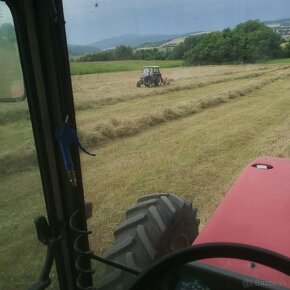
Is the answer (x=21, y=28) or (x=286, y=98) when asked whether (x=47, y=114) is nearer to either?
(x=21, y=28)

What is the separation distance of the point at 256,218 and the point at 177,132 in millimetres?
1463

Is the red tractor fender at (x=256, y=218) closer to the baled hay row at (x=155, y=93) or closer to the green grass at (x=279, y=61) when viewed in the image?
the green grass at (x=279, y=61)

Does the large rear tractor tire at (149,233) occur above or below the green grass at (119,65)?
below

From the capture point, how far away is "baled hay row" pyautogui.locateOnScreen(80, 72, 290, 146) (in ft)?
6.78

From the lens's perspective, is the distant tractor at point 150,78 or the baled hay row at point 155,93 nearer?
the baled hay row at point 155,93

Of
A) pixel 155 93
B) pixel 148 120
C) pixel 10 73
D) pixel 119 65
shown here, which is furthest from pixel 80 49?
pixel 148 120

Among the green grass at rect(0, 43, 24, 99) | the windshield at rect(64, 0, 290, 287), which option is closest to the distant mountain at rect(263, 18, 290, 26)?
the windshield at rect(64, 0, 290, 287)

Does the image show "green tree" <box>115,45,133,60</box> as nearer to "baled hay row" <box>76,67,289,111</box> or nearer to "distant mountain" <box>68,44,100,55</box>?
"distant mountain" <box>68,44,100,55</box>

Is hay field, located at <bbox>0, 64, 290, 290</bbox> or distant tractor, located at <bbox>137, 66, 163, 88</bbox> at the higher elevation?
distant tractor, located at <bbox>137, 66, 163, 88</bbox>

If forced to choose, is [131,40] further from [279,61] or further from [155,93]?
[155,93]

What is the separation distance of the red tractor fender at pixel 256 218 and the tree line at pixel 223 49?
40cm

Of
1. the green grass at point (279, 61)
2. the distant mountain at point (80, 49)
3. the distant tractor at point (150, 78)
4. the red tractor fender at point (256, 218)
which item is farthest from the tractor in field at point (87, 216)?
the distant tractor at point (150, 78)

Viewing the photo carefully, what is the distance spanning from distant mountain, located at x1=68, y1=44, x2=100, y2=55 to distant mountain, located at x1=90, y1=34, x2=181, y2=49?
0.9 inches

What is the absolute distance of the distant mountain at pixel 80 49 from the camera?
106 centimetres
